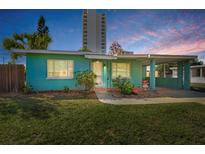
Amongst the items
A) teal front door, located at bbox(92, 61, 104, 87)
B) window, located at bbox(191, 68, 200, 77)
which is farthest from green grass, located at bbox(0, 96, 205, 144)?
window, located at bbox(191, 68, 200, 77)

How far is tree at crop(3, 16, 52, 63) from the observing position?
20.0 m

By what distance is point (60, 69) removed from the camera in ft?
32.4

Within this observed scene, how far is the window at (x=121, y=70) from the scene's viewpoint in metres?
11.8

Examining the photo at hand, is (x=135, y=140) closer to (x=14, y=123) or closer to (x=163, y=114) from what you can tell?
(x=163, y=114)

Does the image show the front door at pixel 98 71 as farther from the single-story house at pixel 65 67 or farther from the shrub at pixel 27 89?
the shrub at pixel 27 89

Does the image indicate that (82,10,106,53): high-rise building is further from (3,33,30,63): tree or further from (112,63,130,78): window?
(112,63,130,78): window

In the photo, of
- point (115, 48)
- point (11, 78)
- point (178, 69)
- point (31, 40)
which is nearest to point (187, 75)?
point (178, 69)

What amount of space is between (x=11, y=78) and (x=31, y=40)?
1456cm

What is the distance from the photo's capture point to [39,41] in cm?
2184

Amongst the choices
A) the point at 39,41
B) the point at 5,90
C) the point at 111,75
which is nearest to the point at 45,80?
the point at 5,90

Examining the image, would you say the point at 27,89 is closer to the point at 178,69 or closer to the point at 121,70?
the point at 121,70

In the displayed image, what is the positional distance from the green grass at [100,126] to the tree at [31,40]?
17.9 m
